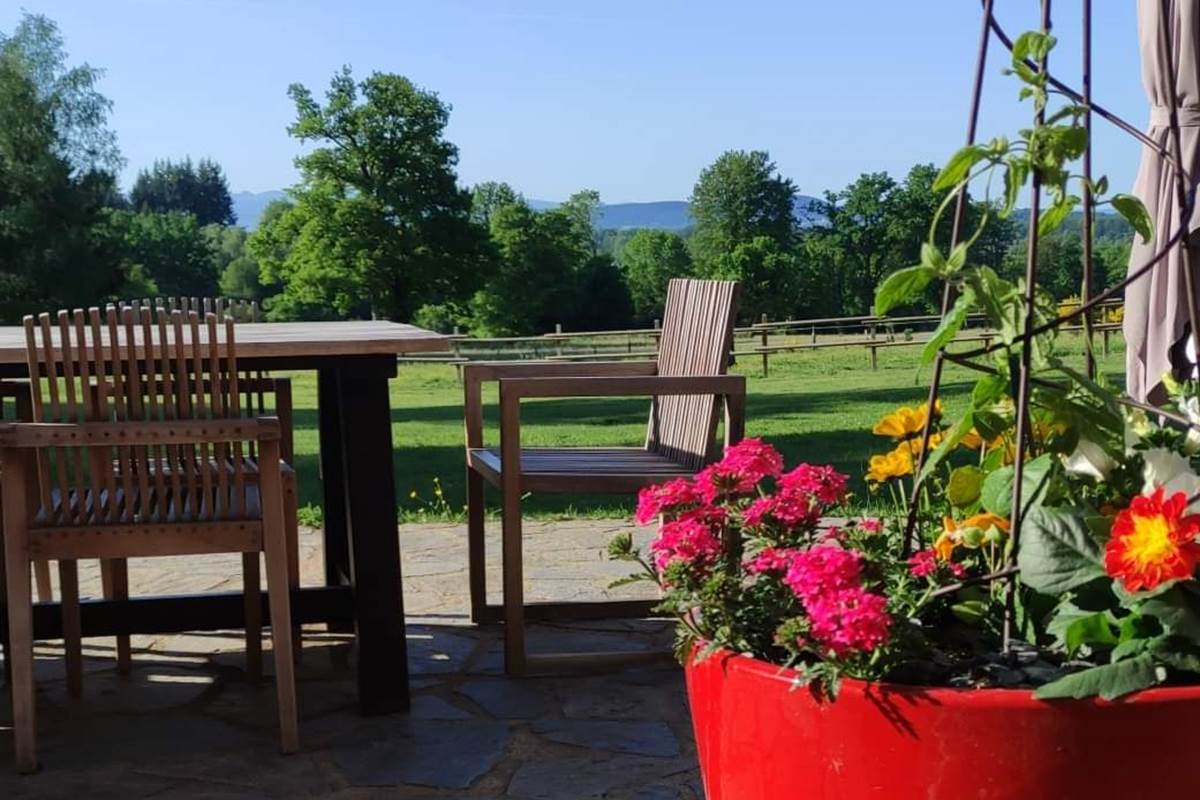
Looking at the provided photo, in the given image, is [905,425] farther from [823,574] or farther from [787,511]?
[823,574]

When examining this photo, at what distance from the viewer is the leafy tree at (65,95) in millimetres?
39250

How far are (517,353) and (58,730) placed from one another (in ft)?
80.1

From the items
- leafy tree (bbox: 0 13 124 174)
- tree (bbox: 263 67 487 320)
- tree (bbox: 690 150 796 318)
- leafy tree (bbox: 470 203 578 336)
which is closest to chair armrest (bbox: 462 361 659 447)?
leafy tree (bbox: 0 13 124 174)

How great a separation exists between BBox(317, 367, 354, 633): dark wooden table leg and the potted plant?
2.07 meters

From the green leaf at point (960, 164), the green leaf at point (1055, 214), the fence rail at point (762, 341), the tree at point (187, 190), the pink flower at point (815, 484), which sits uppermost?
the tree at point (187, 190)

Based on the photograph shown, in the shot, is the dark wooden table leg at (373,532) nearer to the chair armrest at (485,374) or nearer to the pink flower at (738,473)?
the chair armrest at (485,374)

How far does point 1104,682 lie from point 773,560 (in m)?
0.43

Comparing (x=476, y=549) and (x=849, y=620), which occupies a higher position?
(x=849, y=620)

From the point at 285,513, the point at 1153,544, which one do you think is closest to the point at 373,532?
the point at 285,513

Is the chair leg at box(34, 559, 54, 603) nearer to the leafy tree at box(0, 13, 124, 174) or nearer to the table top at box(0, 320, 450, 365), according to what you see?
the table top at box(0, 320, 450, 365)

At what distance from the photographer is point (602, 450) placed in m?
4.18

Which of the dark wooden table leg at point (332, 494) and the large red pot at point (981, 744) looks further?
the dark wooden table leg at point (332, 494)

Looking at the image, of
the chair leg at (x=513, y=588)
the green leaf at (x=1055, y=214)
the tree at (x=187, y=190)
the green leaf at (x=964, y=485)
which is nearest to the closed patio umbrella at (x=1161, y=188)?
the chair leg at (x=513, y=588)

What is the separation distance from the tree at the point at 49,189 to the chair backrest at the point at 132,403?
35.9m
